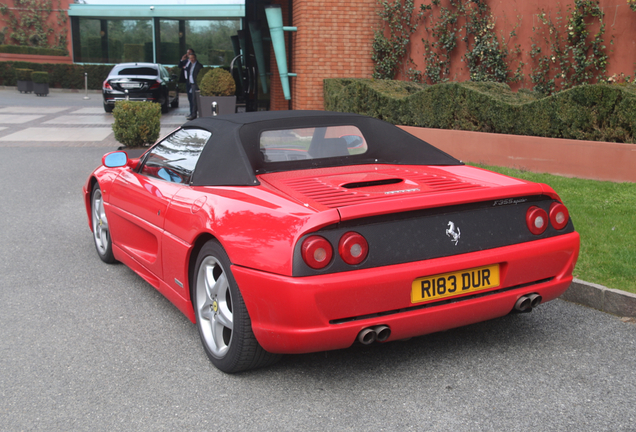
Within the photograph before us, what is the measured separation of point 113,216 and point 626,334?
3.73 metres

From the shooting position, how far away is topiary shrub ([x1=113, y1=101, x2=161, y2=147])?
12.4 meters

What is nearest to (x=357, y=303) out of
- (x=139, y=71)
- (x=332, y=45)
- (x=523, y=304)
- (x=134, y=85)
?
(x=523, y=304)

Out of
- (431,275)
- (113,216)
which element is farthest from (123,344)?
(431,275)

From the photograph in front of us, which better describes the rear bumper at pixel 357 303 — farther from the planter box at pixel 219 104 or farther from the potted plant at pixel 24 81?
the potted plant at pixel 24 81

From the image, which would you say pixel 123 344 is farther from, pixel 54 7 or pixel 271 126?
pixel 54 7

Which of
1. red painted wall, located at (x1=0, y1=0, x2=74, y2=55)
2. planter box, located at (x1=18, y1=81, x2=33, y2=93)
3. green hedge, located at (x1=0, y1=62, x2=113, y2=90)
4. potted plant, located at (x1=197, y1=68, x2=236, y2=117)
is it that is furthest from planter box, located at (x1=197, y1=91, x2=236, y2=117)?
red painted wall, located at (x1=0, y1=0, x2=74, y2=55)

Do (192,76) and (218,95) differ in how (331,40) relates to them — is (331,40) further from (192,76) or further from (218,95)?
(192,76)

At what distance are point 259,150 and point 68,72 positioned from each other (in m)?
34.8

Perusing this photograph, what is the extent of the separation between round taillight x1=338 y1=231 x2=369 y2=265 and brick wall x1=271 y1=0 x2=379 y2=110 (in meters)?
11.8

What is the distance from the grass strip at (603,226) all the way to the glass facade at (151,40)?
2903 cm

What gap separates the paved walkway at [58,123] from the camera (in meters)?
14.3

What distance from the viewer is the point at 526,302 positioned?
10.7 feet

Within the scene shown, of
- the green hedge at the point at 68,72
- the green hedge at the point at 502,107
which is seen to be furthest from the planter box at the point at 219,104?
the green hedge at the point at 68,72

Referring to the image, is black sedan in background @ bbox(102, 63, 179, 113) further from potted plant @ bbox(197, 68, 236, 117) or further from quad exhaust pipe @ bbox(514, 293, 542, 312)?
quad exhaust pipe @ bbox(514, 293, 542, 312)
